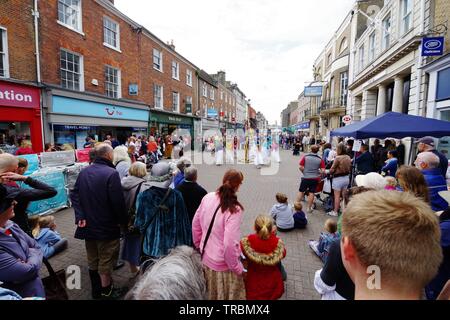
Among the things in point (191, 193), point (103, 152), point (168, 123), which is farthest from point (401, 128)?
point (168, 123)

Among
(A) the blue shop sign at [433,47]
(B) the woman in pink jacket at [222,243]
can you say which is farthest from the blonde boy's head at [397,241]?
(A) the blue shop sign at [433,47]

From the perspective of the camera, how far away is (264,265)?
8.68 feet

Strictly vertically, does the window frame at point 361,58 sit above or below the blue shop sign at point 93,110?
above

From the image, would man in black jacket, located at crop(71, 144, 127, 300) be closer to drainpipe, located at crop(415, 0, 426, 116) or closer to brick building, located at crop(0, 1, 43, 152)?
brick building, located at crop(0, 1, 43, 152)

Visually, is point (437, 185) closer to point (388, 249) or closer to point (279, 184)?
point (388, 249)

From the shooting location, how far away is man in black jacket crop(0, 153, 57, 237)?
8.07ft

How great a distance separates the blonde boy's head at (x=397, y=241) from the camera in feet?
2.86

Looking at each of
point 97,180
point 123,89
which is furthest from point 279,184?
point 123,89

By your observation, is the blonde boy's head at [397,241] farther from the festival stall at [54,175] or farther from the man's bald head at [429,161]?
the festival stall at [54,175]

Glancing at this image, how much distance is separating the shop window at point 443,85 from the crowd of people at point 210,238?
5.81 meters

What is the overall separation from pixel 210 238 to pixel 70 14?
14269 millimetres

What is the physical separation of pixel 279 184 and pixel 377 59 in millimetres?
10835

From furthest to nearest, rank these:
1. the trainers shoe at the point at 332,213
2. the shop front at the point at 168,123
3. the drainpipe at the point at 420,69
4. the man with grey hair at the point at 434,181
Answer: the shop front at the point at 168,123, the drainpipe at the point at 420,69, the trainers shoe at the point at 332,213, the man with grey hair at the point at 434,181

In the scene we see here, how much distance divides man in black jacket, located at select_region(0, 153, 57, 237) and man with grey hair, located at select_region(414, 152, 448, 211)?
16.3 feet
